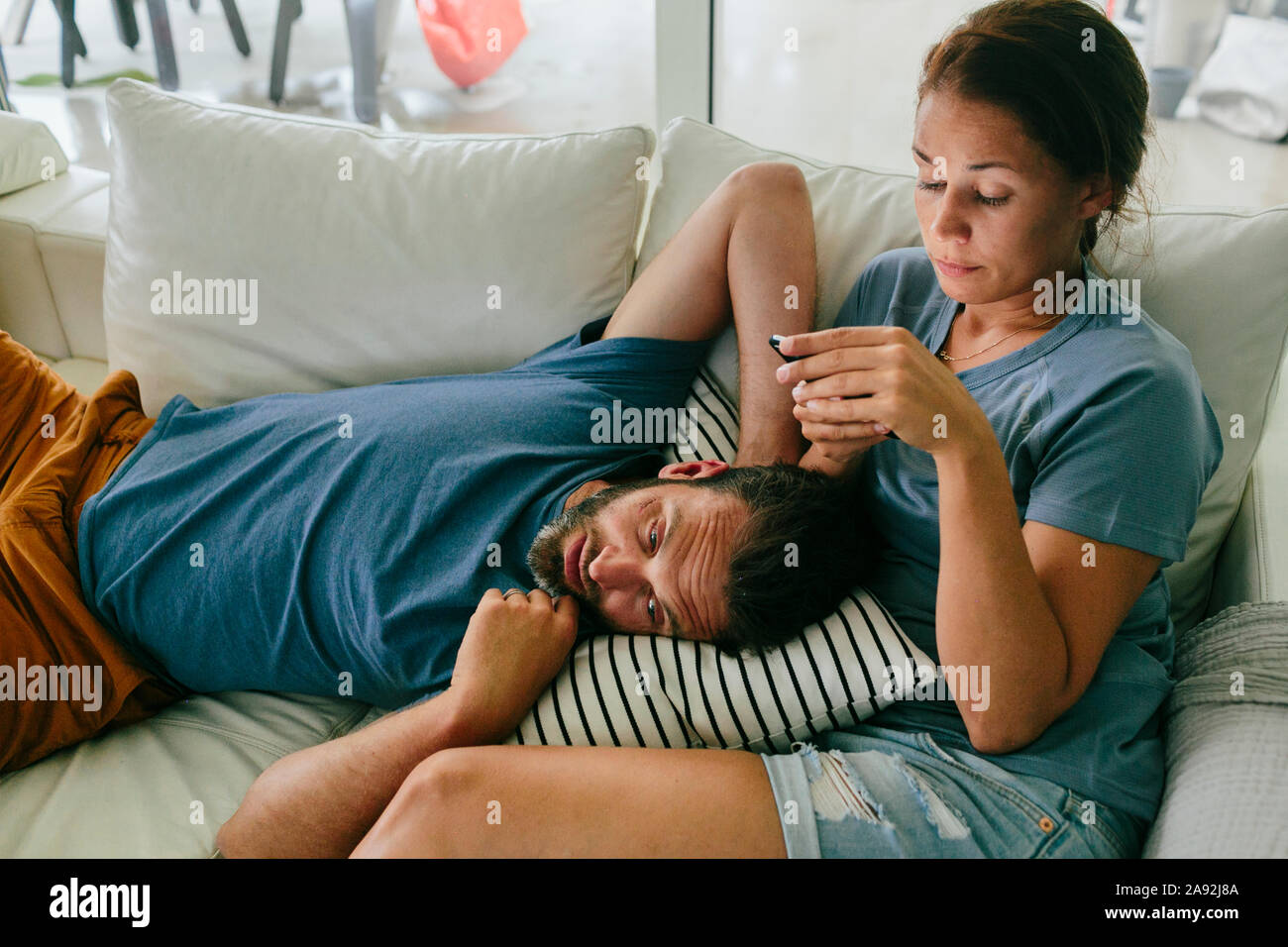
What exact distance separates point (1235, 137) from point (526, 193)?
2834 mm

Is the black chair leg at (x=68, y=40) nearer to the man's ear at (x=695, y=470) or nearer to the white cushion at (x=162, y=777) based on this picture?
the white cushion at (x=162, y=777)

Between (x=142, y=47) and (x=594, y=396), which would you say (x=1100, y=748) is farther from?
(x=142, y=47)

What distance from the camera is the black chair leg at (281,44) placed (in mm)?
3236

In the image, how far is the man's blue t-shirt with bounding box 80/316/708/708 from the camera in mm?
1334

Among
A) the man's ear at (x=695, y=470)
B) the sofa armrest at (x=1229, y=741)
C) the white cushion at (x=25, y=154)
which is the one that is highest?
the white cushion at (x=25, y=154)

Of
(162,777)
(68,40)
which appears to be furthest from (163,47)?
(162,777)

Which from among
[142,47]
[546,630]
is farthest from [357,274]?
[142,47]

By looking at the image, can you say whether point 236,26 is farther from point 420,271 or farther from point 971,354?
point 971,354

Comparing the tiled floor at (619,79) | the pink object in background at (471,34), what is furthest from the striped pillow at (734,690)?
the pink object in background at (471,34)

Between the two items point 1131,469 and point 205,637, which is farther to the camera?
point 205,637

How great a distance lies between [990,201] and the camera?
114cm

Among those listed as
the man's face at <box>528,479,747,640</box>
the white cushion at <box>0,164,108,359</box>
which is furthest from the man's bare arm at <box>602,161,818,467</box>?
the white cushion at <box>0,164,108,359</box>

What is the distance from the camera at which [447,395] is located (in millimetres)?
1479

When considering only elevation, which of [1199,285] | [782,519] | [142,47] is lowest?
[782,519]
